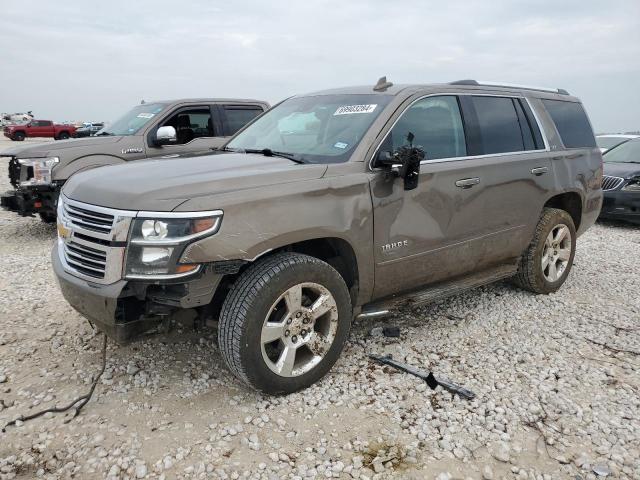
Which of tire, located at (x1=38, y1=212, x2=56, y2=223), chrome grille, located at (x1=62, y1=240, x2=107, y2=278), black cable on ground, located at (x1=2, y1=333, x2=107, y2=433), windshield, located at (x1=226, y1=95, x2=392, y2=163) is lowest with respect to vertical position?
black cable on ground, located at (x1=2, y1=333, x2=107, y2=433)

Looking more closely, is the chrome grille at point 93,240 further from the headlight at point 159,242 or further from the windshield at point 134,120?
the windshield at point 134,120

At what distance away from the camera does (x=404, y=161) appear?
3.17 meters

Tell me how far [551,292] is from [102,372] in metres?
4.15

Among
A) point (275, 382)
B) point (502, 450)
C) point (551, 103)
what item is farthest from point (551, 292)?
point (275, 382)

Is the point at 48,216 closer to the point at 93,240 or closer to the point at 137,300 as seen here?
the point at 93,240

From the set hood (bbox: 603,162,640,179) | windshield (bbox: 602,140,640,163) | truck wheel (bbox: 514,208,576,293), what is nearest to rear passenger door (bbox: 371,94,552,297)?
truck wheel (bbox: 514,208,576,293)

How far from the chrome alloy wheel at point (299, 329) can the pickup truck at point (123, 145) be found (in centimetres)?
380

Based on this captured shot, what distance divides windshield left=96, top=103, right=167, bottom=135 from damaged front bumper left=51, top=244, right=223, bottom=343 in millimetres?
5017

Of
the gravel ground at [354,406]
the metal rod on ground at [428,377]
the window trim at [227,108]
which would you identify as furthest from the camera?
the window trim at [227,108]

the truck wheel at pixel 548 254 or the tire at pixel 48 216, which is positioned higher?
the truck wheel at pixel 548 254

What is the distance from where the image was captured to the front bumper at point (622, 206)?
861 cm

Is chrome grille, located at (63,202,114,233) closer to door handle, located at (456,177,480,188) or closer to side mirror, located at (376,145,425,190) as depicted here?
side mirror, located at (376,145,425,190)

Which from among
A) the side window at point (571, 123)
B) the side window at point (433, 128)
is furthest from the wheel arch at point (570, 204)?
the side window at point (433, 128)

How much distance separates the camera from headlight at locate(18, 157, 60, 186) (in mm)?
6469
